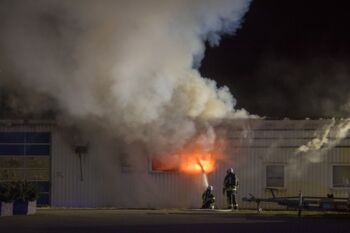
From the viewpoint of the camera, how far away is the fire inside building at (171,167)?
3086cm

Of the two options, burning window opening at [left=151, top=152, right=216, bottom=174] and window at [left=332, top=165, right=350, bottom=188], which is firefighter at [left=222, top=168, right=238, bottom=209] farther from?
window at [left=332, top=165, right=350, bottom=188]

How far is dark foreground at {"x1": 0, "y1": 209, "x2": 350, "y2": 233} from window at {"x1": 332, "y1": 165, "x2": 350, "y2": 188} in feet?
15.6

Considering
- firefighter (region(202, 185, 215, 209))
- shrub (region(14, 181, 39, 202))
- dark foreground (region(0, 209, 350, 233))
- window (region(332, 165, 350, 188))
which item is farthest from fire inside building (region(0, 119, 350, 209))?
shrub (region(14, 181, 39, 202))

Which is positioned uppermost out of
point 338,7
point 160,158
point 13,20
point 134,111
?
point 338,7

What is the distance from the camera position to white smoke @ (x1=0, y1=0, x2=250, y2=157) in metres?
29.8

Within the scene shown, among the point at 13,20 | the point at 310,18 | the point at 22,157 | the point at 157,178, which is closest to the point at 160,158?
the point at 157,178

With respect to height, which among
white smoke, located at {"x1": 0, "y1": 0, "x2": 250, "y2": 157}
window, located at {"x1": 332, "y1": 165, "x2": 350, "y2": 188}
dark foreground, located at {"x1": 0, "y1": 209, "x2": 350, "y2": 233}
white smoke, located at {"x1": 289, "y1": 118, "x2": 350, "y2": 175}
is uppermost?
white smoke, located at {"x1": 0, "y1": 0, "x2": 250, "y2": 157}

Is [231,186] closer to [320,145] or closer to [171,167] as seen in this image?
[171,167]

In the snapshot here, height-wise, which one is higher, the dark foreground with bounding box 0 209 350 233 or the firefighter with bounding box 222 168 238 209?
the firefighter with bounding box 222 168 238 209

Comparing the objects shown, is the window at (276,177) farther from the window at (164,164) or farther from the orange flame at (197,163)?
the window at (164,164)

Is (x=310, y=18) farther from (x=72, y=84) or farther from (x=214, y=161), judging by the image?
(x=72, y=84)

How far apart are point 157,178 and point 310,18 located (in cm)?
1313

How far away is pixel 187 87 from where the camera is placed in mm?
30594

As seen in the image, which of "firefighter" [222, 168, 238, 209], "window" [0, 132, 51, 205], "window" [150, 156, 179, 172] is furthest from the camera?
"window" [0, 132, 51, 205]
